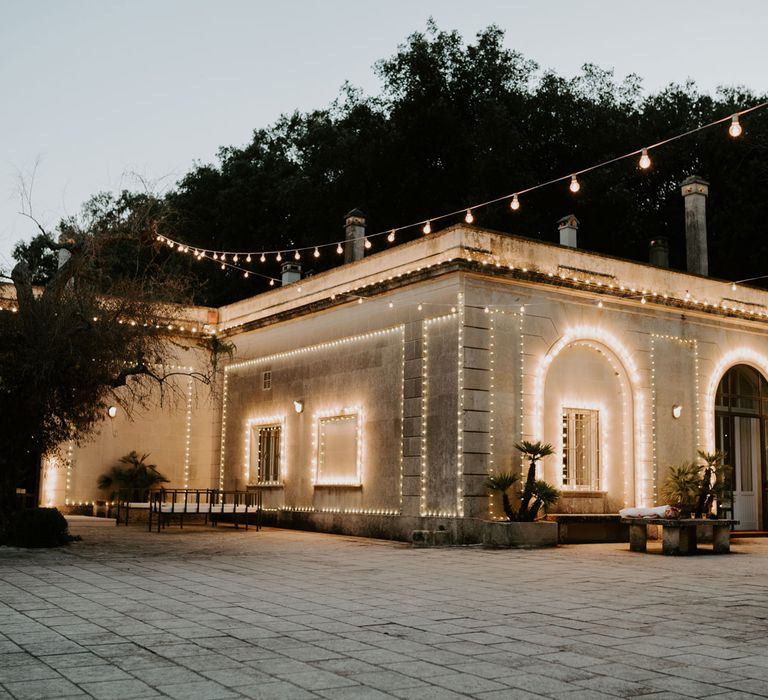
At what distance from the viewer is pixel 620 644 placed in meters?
5.90

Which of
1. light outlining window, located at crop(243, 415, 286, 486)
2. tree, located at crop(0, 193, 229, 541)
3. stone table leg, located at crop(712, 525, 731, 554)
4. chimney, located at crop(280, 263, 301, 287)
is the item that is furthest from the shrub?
chimney, located at crop(280, 263, 301, 287)

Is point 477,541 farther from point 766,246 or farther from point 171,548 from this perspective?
point 766,246

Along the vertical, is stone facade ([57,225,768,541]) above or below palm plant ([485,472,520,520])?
above

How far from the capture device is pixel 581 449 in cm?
1552

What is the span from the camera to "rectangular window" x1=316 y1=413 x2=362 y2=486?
16.2 meters

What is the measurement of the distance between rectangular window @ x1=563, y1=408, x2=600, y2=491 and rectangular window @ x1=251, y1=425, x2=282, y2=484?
6.33m

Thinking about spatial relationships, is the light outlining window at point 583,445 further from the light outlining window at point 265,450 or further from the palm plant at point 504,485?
the light outlining window at point 265,450

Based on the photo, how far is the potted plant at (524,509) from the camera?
44.1 ft

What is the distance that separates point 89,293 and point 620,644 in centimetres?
938

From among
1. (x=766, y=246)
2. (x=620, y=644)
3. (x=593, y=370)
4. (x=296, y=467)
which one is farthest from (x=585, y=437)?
(x=766, y=246)

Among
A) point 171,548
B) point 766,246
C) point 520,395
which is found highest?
point 766,246

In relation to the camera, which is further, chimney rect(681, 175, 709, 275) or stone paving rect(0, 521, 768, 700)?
chimney rect(681, 175, 709, 275)

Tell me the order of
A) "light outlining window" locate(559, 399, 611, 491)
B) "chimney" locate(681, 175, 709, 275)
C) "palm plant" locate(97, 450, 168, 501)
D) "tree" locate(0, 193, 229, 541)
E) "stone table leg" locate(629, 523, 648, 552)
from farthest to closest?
1. "palm plant" locate(97, 450, 168, 501)
2. "chimney" locate(681, 175, 709, 275)
3. "light outlining window" locate(559, 399, 611, 491)
4. "stone table leg" locate(629, 523, 648, 552)
5. "tree" locate(0, 193, 229, 541)

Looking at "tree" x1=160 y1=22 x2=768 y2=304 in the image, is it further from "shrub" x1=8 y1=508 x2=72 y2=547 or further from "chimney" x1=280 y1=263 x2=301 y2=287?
"shrub" x1=8 y1=508 x2=72 y2=547
